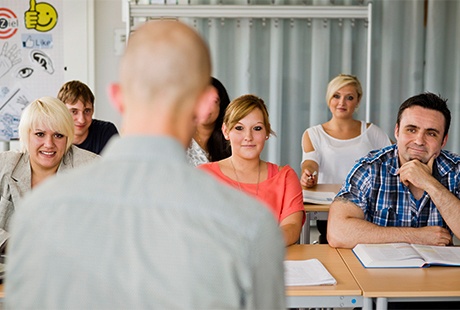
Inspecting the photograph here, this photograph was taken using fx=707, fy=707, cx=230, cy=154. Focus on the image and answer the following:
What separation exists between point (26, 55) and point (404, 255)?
13.1ft

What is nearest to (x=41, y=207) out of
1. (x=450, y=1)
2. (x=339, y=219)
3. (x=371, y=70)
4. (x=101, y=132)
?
(x=339, y=219)

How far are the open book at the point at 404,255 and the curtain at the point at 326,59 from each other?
2804mm

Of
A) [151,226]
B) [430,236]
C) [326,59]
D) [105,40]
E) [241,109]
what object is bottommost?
[430,236]

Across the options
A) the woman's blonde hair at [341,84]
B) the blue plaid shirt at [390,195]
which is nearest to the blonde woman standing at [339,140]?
the woman's blonde hair at [341,84]

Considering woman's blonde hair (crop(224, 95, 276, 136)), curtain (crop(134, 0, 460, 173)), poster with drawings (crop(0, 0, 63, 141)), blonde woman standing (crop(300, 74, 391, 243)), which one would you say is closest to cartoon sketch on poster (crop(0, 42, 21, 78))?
poster with drawings (crop(0, 0, 63, 141))

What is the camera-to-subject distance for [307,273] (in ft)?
8.10

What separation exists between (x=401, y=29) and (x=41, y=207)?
4.88m

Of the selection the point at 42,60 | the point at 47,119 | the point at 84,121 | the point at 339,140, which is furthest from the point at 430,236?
the point at 42,60

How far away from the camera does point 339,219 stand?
294cm

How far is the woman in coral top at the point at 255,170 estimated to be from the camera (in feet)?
10.1

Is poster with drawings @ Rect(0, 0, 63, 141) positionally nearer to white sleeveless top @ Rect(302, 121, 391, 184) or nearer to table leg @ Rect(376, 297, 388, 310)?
white sleeveless top @ Rect(302, 121, 391, 184)

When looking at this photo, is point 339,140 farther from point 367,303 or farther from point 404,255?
point 367,303

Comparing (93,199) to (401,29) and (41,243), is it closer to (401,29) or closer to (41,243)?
(41,243)

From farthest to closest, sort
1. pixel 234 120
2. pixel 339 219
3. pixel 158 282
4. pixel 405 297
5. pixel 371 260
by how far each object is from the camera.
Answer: pixel 234 120, pixel 339 219, pixel 371 260, pixel 405 297, pixel 158 282
